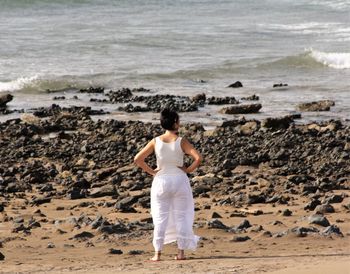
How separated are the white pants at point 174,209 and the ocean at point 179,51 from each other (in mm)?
11357

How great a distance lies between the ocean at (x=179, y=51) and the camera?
87.0 ft

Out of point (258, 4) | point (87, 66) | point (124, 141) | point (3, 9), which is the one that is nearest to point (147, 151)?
point (124, 141)

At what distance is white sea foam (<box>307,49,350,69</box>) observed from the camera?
32281 mm

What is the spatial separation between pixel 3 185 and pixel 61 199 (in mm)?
1252

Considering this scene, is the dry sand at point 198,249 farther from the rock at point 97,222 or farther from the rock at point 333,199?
the rock at point 333,199

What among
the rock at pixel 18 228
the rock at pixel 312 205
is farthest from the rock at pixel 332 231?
the rock at pixel 18 228

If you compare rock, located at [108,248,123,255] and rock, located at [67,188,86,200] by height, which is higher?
rock, located at [108,248,123,255]

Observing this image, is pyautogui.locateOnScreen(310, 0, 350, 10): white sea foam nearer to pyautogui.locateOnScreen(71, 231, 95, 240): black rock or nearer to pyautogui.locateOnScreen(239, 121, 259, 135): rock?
pyautogui.locateOnScreen(239, 121, 259, 135): rock

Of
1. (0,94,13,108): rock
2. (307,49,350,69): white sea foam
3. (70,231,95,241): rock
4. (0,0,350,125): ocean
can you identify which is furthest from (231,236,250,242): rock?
(307,49,350,69): white sea foam

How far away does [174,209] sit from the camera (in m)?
9.81

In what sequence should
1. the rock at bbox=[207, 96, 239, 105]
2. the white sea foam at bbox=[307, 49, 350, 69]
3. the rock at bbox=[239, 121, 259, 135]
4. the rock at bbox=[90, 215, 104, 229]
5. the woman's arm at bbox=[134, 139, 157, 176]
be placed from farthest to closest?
the white sea foam at bbox=[307, 49, 350, 69], the rock at bbox=[207, 96, 239, 105], the rock at bbox=[239, 121, 259, 135], the rock at bbox=[90, 215, 104, 229], the woman's arm at bbox=[134, 139, 157, 176]

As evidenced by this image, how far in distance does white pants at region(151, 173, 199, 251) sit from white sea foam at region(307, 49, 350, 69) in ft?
74.4

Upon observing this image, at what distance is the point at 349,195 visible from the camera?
13406 millimetres

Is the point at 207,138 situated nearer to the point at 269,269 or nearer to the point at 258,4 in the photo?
the point at 269,269
